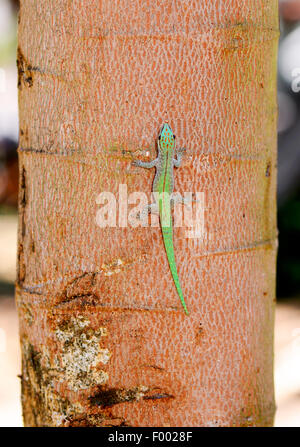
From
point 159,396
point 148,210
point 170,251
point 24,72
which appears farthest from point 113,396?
point 24,72

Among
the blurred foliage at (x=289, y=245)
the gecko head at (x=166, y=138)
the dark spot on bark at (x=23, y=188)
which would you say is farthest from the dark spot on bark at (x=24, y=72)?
the blurred foliage at (x=289, y=245)

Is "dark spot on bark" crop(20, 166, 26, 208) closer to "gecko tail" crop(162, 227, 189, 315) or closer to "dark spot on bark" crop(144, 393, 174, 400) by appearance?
"gecko tail" crop(162, 227, 189, 315)

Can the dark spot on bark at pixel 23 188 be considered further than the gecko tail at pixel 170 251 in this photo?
Yes

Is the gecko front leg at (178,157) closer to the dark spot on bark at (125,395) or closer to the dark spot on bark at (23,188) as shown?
the dark spot on bark at (23,188)

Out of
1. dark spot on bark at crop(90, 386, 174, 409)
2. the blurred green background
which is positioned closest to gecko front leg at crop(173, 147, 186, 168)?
dark spot on bark at crop(90, 386, 174, 409)

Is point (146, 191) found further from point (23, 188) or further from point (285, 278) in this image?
point (285, 278)

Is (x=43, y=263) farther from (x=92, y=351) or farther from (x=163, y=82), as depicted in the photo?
(x=163, y=82)
